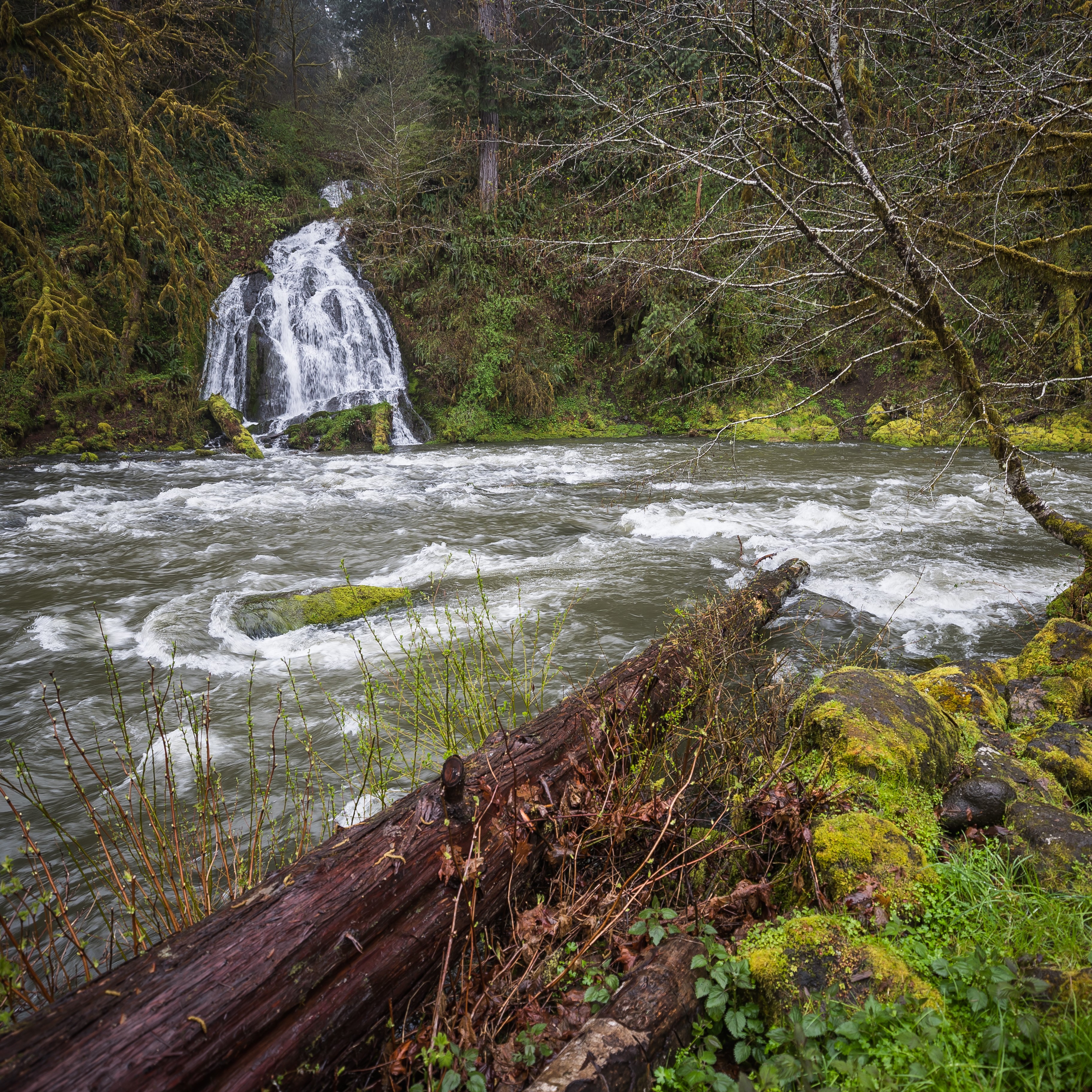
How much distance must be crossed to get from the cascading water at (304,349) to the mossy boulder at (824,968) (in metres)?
15.8

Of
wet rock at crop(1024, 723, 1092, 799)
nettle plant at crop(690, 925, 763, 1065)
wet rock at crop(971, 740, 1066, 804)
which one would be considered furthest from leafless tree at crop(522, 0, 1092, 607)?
nettle plant at crop(690, 925, 763, 1065)

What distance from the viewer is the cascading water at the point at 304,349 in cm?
1611

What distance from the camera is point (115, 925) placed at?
8.91 ft

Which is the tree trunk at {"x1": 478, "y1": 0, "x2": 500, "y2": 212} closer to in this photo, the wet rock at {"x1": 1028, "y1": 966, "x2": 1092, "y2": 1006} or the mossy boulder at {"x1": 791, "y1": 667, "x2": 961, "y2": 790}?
the mossy boulder at {"x1": 791, "y1": 667, "x2": 961, "y2": 790}

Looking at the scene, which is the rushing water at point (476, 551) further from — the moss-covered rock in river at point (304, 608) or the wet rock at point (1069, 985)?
the wet rock at point (1069, 985)

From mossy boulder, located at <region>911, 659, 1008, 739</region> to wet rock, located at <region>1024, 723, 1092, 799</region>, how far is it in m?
0.28

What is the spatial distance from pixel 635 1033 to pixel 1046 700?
3.26 meters

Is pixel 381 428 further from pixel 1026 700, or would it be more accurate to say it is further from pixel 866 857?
pixel 866 857

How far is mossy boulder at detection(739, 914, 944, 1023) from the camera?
64.7 inches

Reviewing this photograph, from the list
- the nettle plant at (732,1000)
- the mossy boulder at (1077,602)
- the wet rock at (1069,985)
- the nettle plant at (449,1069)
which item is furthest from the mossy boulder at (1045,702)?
the nettle plant at (449,1069)

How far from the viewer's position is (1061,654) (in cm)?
380

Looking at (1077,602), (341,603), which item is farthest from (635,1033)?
(1077,602)

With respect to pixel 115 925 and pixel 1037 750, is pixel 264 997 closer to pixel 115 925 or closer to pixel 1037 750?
pixel 115 925

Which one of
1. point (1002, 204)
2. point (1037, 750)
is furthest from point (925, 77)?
point (1037, 750)
